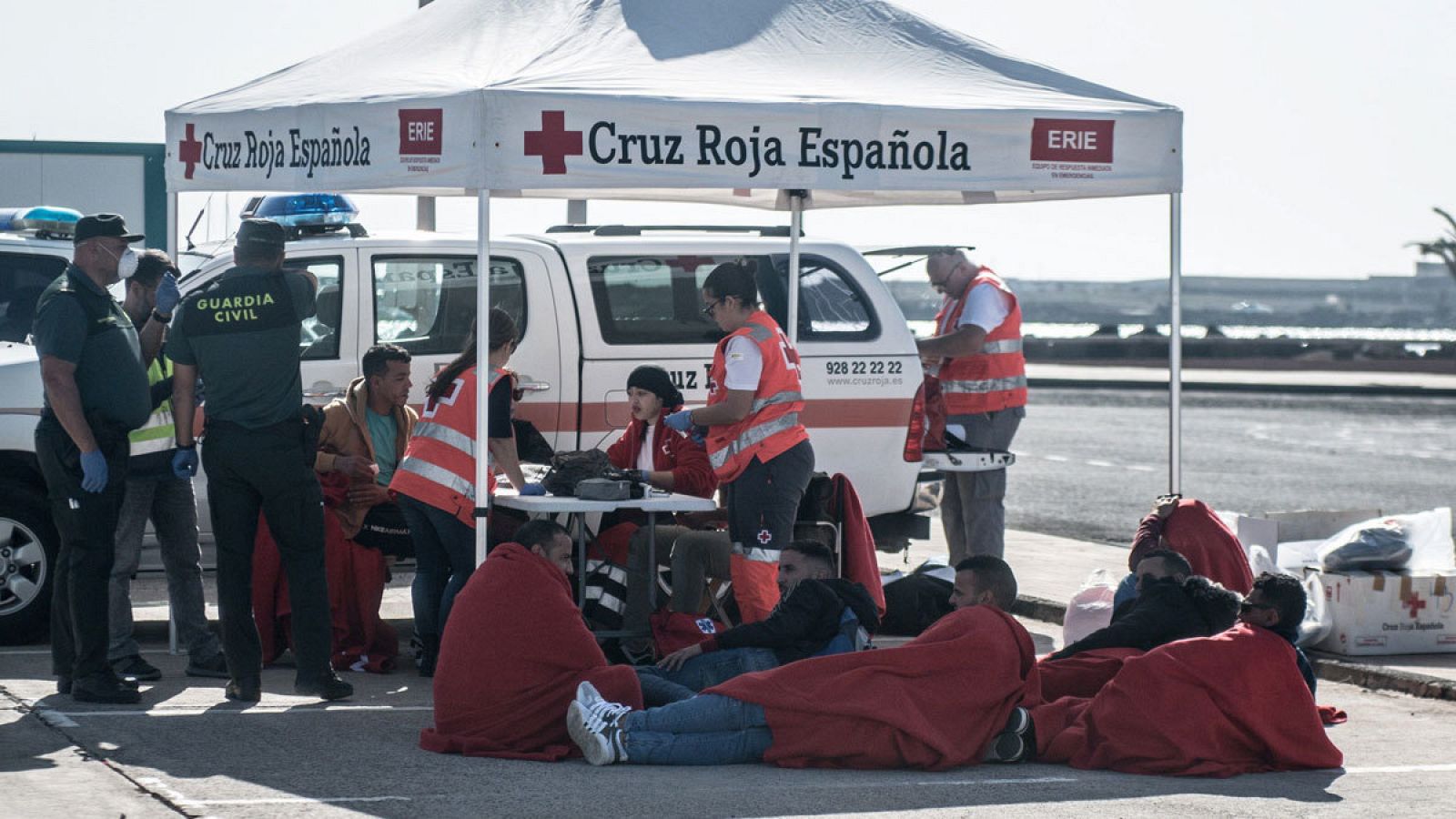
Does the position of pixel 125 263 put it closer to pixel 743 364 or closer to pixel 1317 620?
pixel 743 364

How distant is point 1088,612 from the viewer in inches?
353

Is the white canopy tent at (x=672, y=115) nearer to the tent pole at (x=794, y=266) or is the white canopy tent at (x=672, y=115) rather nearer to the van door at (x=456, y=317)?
the van door at (x=456, y=317)

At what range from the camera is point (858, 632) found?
736cm

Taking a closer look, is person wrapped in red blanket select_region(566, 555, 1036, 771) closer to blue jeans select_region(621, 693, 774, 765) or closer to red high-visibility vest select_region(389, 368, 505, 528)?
blue jeans select_region(621, 693, 774, 765)

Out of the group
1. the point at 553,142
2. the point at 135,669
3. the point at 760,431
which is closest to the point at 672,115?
the point at 553,142

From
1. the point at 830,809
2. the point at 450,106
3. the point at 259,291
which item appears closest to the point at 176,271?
the point at 259,291

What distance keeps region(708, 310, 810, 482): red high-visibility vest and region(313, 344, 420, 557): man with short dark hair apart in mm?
1495

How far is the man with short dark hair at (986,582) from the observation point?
6.95m

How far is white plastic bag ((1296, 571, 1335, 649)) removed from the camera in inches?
369

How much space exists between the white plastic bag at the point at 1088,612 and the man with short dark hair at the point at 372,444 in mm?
3039

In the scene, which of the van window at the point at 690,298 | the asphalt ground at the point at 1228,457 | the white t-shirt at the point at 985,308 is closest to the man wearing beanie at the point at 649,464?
the van window at the point at 690,298

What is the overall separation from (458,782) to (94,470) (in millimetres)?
2086

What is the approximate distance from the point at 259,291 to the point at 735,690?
97.7 inches

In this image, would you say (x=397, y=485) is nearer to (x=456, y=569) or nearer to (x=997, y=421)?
(x=456, y=569)
